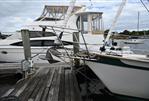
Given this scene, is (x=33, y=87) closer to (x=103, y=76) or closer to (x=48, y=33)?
(x=103, y=76)

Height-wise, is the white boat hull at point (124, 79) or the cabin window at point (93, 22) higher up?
the cabin window at point (93, 22)

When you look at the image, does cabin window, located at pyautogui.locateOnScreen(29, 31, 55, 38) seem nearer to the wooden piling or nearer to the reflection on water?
the reflection on water

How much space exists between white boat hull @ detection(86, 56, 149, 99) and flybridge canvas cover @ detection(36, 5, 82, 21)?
377 inches

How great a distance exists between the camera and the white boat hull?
768 centimetres

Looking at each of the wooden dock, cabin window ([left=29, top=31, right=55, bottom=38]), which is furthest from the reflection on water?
cabin window ([left=29, top=31, right=55, bottom=38])

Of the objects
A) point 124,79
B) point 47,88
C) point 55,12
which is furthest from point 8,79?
point 55,12

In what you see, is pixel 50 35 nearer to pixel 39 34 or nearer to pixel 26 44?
pixel 39 34

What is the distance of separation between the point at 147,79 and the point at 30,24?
10.4 m

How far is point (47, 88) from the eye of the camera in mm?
8211

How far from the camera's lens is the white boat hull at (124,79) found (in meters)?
7.68

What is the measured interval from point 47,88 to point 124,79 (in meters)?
2.16

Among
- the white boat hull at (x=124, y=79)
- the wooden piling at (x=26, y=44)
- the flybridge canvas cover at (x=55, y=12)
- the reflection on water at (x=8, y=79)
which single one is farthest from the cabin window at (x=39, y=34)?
the white boat hull at (x=124, y=79)

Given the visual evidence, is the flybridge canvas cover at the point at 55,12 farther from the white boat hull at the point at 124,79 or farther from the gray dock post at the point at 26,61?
the white boat hull at the point at 124,79

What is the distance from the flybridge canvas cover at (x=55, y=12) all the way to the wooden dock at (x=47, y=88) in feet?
22.9
